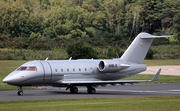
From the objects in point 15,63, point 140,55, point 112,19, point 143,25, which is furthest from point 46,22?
point 140,55

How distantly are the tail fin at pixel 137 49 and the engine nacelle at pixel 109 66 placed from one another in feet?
5.47

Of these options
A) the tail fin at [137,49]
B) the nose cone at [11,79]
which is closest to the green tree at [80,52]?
the tail fin at [137,49]

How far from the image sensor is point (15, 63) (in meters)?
67.1

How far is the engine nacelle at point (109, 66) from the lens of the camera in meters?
28.4

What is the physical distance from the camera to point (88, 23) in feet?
412

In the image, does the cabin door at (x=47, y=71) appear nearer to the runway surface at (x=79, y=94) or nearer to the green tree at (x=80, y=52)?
the runway surface at (x=79, y=94)

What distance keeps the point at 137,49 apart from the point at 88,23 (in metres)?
95.9

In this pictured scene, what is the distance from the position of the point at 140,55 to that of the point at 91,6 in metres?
115

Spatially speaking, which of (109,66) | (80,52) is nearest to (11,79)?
(109,66)

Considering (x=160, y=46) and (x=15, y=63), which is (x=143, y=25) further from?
(x=15, y=63)

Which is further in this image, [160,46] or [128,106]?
[160,46]

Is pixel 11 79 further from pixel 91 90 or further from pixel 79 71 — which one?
pixel 91 90

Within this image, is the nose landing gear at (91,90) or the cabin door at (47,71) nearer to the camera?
the cabin door at (47,71)

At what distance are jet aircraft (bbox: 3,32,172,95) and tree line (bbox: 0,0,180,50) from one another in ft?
209
